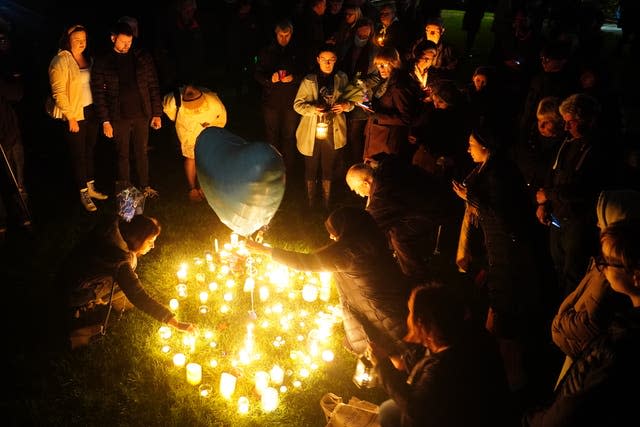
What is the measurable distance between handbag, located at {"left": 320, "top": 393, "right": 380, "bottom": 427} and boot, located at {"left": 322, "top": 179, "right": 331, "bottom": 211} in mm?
3711

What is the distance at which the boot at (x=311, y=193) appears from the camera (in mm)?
7352

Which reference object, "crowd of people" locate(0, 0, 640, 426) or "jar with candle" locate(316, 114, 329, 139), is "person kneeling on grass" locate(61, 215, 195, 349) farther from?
"jar with candle" locate(316, 114, 329, 139)

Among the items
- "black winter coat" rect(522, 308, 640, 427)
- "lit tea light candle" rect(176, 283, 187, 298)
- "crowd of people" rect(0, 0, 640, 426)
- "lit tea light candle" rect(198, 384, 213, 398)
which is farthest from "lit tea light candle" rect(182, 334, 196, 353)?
"black winter coat" rect(522, 308, 640, 427)

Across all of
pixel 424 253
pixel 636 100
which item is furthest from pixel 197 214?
pixel 636 100

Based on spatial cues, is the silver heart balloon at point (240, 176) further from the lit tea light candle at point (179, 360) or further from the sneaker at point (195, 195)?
the sneaker at point (195, 195)

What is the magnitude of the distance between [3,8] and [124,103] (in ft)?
48.3

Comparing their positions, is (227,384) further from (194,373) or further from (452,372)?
(452,372)

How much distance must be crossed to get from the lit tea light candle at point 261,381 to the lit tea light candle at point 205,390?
0.43m

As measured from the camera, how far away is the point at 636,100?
1231cm

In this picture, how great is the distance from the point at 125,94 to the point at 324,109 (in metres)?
2.69

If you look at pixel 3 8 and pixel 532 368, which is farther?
pixel 3 8

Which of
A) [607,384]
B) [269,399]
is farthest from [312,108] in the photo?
[607,384]

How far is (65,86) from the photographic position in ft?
20.4

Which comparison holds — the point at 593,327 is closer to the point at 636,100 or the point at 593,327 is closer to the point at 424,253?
the point at 424,253
